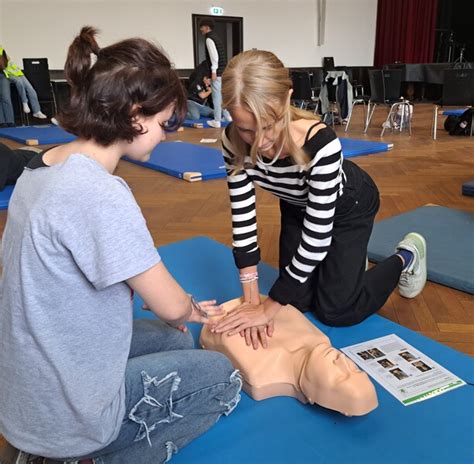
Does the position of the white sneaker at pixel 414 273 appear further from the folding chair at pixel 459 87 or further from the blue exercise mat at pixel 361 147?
the folding chair at pixel 459 87

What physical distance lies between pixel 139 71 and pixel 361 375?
2.82ft

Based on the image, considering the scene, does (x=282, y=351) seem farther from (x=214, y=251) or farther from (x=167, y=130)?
(x=214, y=251)

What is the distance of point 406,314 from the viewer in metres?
1.88

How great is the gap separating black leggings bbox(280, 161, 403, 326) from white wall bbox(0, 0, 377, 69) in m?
5.17

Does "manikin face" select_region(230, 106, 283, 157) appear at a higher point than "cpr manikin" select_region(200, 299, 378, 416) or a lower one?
higher

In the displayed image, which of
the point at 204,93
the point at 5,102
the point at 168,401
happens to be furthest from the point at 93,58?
the point at 5,102

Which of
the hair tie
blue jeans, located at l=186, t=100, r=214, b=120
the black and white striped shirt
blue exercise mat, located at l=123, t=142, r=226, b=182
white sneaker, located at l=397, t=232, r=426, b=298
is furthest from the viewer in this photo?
blue jeans, located at l=186, t=100, r=214, b=120

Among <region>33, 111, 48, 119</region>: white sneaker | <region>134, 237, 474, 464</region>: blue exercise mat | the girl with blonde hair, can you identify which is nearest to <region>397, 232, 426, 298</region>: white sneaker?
the girl with blonde hair

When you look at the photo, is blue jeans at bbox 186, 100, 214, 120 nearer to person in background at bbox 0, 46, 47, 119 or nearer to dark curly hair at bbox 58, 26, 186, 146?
person in background at bbox 0, 46, 47, 119

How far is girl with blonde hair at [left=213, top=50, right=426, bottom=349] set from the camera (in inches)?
51.7

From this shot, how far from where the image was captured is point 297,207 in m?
1.77

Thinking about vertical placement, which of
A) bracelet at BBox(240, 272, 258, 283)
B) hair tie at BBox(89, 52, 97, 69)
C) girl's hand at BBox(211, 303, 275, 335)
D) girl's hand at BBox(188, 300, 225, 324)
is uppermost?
hair tie at BBox(89, 52, 97, 69)

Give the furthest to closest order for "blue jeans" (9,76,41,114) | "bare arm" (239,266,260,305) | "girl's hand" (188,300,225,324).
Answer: "blue jeans" (9,76,41,114), "bare arm" (239,266,260,305), "girl's hand" (188,300,225,324)

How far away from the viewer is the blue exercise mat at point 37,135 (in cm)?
566
